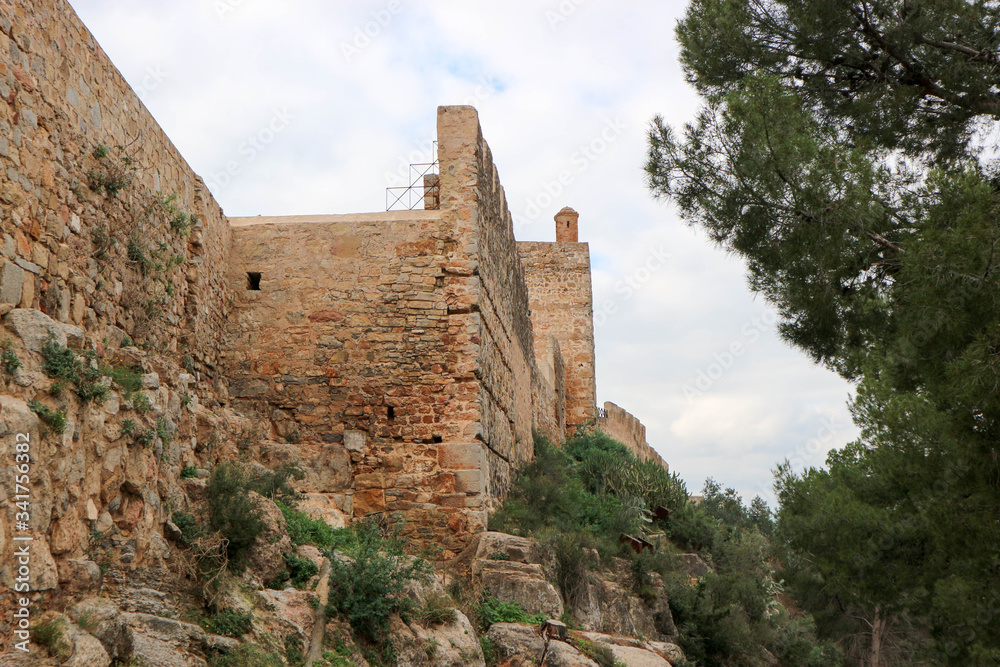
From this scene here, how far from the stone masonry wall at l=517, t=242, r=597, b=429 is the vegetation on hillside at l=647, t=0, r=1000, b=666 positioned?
12292mm

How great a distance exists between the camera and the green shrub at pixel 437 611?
652 cm

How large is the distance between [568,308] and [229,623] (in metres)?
17.5

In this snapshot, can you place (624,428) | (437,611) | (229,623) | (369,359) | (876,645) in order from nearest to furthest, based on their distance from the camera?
(229,623) < (437,611) < (369,359) < (876,645) < (624,428)

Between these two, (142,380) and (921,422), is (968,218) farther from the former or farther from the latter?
(142,380)

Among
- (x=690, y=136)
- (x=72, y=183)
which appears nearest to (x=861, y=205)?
(x=690, y=136)

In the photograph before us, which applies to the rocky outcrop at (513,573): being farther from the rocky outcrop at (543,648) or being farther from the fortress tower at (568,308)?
the fortress tower at (568,308)

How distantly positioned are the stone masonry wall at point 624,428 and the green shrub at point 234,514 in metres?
15.5

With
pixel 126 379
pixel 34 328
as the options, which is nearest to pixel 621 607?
pixel 126 379

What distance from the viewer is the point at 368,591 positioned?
19.6 feet

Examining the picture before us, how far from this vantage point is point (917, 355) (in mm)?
5625

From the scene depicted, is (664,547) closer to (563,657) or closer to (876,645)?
(563,657)

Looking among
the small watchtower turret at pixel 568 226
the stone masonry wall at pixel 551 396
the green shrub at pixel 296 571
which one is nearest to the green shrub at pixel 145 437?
the green shrub at pixel 296 571

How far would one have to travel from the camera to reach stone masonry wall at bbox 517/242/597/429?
20969 mm

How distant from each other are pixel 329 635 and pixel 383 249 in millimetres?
4656
